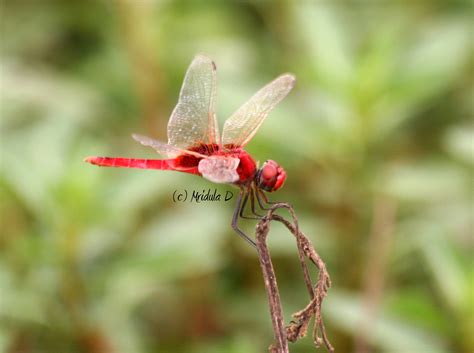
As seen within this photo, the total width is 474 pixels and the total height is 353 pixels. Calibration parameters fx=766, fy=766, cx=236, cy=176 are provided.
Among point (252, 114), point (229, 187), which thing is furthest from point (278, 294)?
point (229, 187)

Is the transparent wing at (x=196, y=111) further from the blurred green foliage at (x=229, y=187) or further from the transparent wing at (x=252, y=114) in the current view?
the blurred green foliage at (x=229, y=187)

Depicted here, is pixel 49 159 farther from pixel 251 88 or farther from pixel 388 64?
pixel 388 64

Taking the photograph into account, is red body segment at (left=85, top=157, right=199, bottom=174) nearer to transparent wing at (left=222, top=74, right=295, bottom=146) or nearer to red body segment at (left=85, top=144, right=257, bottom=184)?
red body segment at (left=85, top=144, right=257, bottom=184)

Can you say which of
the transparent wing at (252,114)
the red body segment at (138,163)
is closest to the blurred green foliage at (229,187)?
the red body segment at (138,163)

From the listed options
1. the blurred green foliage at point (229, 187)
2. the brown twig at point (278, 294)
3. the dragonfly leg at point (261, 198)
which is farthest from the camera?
the blurred green foliage at point (229, 187)

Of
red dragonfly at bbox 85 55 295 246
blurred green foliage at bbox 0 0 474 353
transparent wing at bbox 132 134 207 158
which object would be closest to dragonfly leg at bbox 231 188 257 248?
red dragonfly at bbox 85 55 295 246

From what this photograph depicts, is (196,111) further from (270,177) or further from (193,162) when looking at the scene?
(270,177)

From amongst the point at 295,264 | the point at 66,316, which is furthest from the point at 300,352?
the point at 66,316
